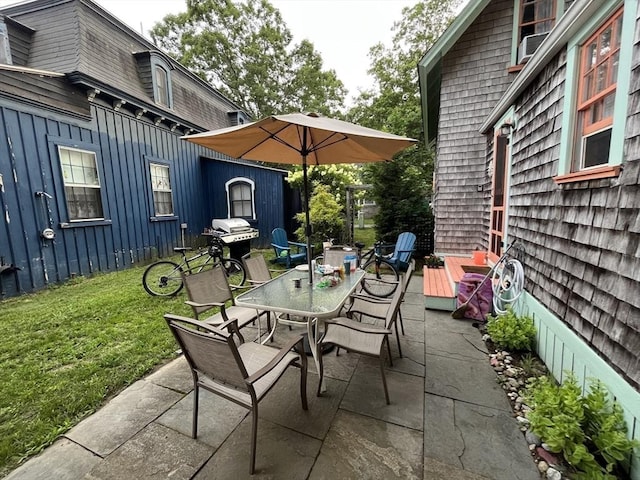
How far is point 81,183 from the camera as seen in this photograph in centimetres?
569

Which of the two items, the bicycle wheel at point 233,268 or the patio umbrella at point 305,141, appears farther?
the bicycle wheel at point 233,268

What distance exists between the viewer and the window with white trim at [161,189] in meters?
7.50

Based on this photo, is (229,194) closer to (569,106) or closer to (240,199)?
(240,199)

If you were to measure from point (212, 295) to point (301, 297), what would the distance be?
3.46 ft

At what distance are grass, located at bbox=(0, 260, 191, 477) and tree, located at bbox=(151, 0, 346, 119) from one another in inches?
589

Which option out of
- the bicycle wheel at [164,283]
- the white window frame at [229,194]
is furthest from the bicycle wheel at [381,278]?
the white window frame at [229,194]

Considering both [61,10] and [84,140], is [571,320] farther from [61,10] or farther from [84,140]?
[61,10]

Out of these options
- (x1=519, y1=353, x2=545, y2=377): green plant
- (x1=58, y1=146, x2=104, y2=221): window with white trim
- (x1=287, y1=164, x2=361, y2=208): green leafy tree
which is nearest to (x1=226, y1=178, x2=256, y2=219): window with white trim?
(x1=287, y1=164, x2=361, y2=208): green leafy tree

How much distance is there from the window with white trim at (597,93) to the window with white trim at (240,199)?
26.8 ft

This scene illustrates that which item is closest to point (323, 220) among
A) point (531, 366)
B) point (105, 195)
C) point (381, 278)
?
point (381, 278)

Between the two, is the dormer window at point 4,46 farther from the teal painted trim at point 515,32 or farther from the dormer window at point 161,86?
the teal painted trim at point 515,32

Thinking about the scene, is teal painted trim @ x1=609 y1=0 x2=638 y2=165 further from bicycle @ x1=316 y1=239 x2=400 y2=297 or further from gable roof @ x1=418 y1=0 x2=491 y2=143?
gable roof @ x1=418 y1=0 x2=491 y2=143

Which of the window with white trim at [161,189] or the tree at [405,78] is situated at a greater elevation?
the tree at [405,78]

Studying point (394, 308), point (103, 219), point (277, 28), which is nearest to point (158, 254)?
point (103, 219)
